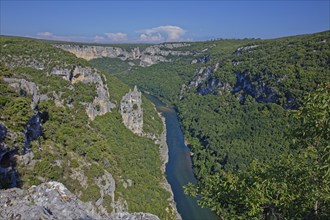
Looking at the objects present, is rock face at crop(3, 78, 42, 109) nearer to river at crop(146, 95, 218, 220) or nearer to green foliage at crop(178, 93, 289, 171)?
river at crop(146, 95, 218, 220)

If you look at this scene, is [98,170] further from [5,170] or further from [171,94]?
[171,94]

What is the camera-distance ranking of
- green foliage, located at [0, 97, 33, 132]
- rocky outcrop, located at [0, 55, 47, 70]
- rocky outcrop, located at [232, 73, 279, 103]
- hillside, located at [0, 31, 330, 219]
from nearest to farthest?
hillside, located at [0, 31, 330, 219] → green foliage, located at [0, 97, 33, 132] → rocky outcrop, located at [0, 55, 47, 70] → rocky outcrop, located at [232, 73, 279, 103]

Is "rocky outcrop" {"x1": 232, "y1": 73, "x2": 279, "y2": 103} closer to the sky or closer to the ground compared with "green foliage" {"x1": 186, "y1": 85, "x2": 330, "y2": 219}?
closer to the ground

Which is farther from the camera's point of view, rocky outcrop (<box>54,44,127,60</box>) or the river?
rocky outcrop (<box>54,44,127,60</box>)

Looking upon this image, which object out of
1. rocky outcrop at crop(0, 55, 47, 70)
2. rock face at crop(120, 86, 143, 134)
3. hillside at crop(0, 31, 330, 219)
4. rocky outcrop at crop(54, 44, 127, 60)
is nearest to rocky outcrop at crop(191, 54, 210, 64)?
hillside at crop(0, 31, 330, 219)

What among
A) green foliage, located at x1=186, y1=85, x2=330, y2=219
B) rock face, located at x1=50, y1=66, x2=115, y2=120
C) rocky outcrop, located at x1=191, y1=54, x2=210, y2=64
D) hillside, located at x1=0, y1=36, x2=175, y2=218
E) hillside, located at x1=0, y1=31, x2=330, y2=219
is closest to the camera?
green foliage, located at x1=186, y1=85, x2=330, y2=219

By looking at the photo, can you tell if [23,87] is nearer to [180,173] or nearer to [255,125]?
[180,173]

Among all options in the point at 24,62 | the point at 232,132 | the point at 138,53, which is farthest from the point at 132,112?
the point at 138,53
